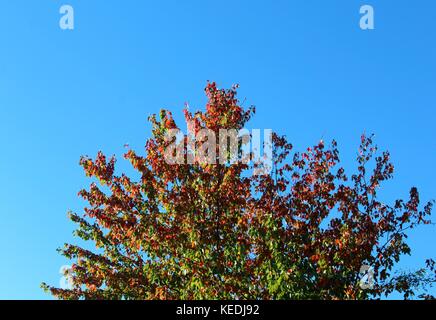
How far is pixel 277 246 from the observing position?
18938mm

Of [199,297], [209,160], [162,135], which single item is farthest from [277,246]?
[162,135]

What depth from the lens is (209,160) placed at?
21.8 meters

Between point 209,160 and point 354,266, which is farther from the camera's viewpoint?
point 209,160

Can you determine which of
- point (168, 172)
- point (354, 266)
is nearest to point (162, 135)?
point (168, 172)

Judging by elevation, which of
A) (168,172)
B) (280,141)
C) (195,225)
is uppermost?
(280,141)
